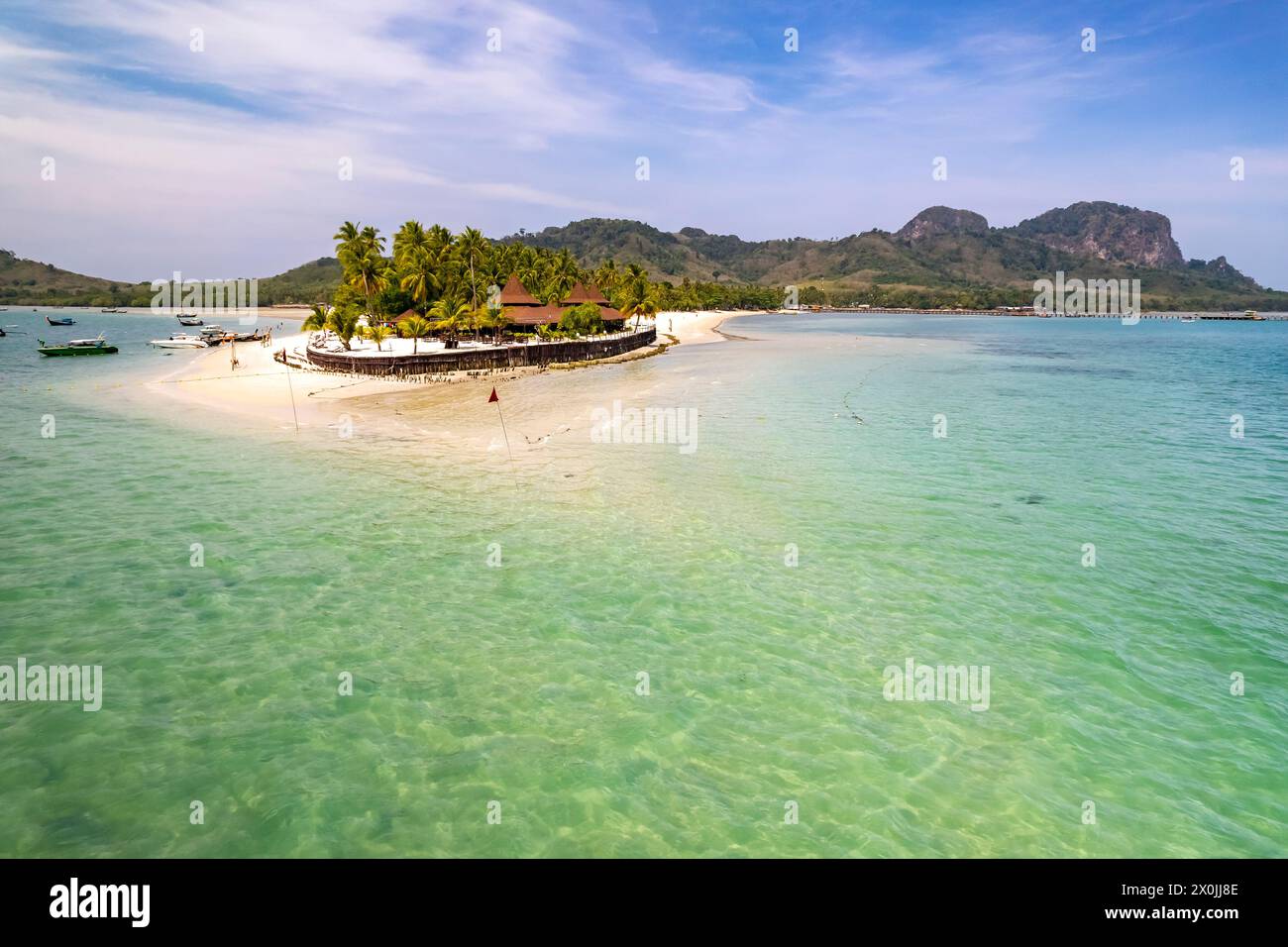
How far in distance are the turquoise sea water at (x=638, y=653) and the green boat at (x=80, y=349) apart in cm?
6378

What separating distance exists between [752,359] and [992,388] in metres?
29.4

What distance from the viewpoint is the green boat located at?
7425 cm

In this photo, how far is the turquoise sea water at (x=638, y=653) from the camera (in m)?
8.58

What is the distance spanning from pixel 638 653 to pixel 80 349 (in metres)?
→ 92.2

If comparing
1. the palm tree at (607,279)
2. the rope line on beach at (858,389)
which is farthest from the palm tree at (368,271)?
the rope line on beach at (858,389)

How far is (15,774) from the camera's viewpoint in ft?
30.0

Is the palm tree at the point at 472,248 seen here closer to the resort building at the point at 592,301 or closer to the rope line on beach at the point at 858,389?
the resort building at the point at 592,301

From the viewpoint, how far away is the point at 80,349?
76.3 metres

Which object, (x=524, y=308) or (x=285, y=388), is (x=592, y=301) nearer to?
(x=524, y=308)

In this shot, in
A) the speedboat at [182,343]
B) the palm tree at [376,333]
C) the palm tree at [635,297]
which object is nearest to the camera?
the palm tree at [376,333]

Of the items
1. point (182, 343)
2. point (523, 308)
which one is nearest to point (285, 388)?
point (523, 308)

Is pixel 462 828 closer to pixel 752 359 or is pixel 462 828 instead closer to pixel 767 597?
pixel 767 597

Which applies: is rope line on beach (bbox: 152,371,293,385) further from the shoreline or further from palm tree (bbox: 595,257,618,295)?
palm tree (bbox: 595,257,618,295)
